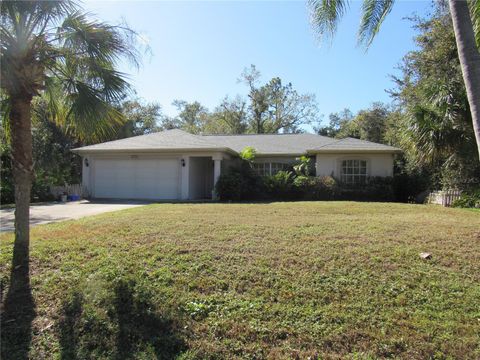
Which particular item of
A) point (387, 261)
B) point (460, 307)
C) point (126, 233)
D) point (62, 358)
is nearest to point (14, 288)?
point (62, 358)

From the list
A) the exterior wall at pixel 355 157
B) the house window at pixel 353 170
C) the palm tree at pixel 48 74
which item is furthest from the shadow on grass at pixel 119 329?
the house window at pixel 353 170

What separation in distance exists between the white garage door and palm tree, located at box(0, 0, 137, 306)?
11781 mm

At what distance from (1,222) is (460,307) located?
12.1 metres

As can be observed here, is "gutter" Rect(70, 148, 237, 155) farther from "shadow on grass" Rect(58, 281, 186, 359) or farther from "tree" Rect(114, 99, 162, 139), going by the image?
"tree" Rect(114, 99, 162, 139)

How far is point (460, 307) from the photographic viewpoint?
472 centimetres

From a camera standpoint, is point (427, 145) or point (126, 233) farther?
point (427, 145)

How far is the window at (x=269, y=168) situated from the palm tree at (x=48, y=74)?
14.7 m

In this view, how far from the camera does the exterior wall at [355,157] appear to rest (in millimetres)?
18781

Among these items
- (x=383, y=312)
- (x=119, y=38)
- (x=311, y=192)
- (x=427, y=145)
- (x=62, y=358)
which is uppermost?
(x=119, y=38)

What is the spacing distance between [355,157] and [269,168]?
16.2ft

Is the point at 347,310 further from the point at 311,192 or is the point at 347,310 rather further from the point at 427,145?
the point at 311,192

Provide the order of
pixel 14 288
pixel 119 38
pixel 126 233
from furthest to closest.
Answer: pixel 126 233
pixel 119 38
pixel 14 288

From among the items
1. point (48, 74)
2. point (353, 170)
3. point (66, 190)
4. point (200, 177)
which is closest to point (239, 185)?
point (200, 177)

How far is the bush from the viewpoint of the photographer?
13.8 meters
